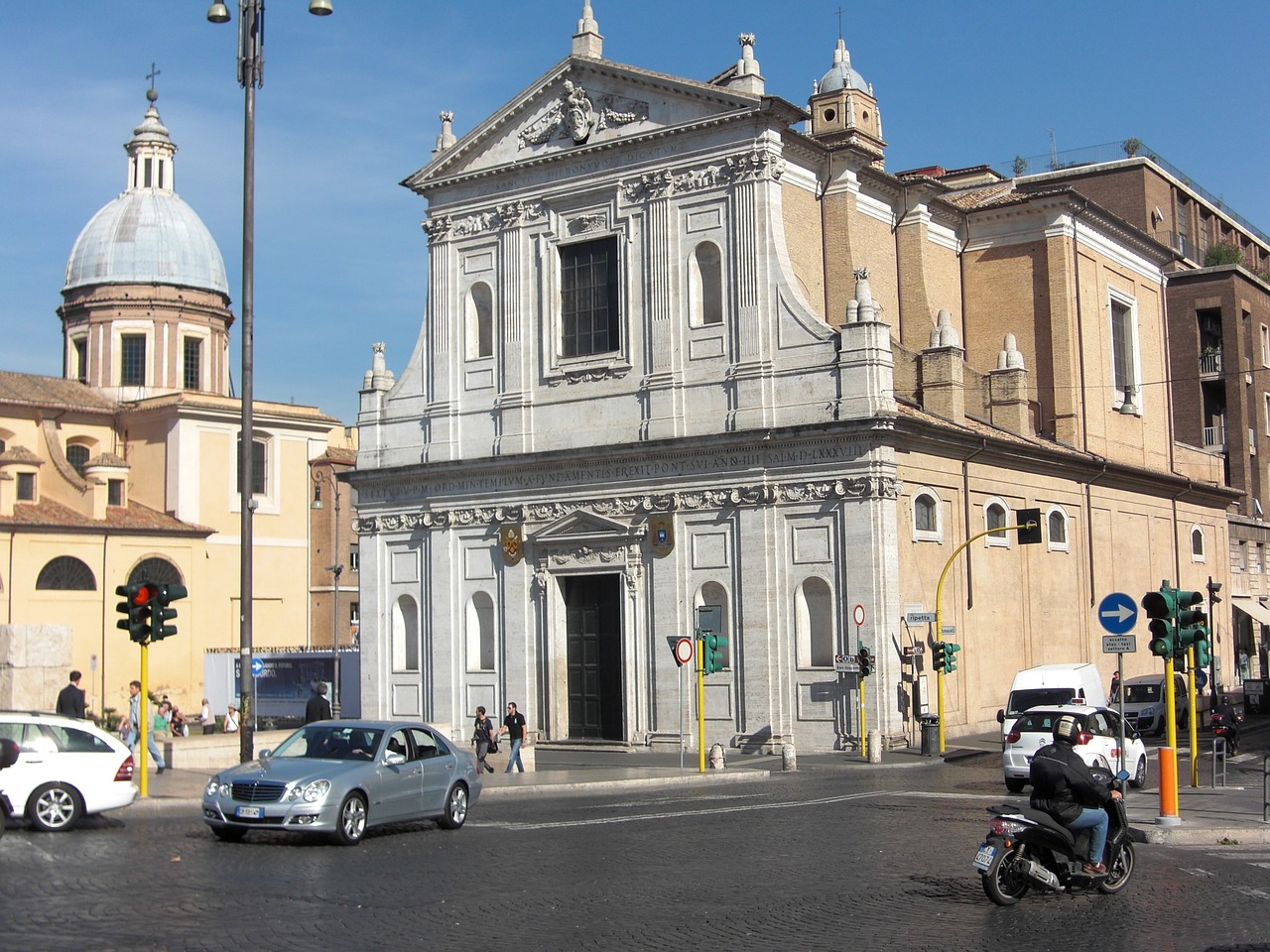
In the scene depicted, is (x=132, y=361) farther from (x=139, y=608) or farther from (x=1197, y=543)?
(x=139, y=608)

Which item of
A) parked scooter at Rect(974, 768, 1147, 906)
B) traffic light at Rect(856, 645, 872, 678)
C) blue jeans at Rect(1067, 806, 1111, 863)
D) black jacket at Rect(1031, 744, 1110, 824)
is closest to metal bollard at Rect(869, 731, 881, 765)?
traffic light at Rect(856, 645, 872, 678)

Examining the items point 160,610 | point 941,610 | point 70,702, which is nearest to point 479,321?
point 941,610

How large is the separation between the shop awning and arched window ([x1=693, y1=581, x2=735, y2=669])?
88.8 feet

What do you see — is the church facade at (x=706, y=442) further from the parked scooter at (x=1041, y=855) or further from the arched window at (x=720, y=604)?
the parked scooter at (x=1041, y=855)

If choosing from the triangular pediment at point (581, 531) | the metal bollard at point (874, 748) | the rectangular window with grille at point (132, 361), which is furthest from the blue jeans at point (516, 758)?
the rectangular window with grille at point (132, 361)

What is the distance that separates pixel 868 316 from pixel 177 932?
24.6 metres

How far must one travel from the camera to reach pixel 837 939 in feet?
36.1

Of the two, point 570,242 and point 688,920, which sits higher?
point 570,242

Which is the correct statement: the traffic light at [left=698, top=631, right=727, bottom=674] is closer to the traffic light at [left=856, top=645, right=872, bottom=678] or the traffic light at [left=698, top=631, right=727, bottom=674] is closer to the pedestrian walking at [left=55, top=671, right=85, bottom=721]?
the traffic light at [left=856, top=645, right=872, bottom=678]

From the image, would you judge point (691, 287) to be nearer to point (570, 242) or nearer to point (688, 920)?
point (570, 242)

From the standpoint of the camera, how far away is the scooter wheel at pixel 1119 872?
1313 cm

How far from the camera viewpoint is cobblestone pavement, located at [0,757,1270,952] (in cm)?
1108

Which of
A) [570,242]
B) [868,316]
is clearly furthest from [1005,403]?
Result: [570,242]

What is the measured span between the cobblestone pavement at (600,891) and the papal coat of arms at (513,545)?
17504 millimetres
